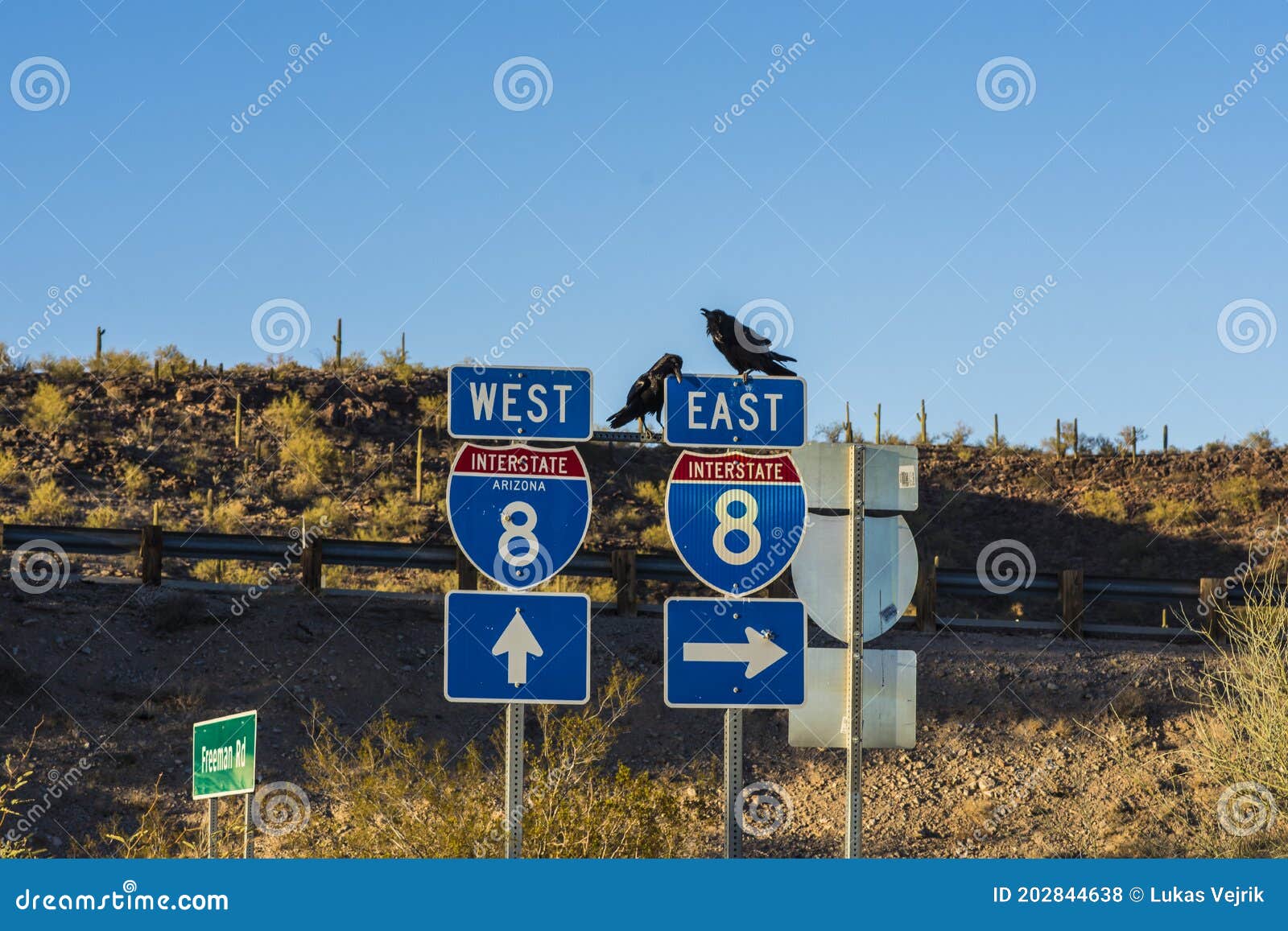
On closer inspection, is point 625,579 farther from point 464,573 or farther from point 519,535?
point 519,535

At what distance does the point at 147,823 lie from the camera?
55.7 feet

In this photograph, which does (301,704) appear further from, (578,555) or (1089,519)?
(1089,519)

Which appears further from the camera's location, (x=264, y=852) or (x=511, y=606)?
(x=264, y=852)

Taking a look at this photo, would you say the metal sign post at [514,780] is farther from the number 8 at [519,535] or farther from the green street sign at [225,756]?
the green street sign at [225,756]

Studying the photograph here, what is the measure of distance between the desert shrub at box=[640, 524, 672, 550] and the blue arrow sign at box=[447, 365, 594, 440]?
21.8m

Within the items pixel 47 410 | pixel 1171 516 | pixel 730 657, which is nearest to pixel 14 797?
pixel 730 657

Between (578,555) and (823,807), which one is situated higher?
(578,555)

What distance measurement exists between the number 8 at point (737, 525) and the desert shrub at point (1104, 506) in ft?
99.1

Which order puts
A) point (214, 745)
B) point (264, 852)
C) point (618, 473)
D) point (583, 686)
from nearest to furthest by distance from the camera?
point (583, 686), point (214, 745), point (264, 852), point (618, 473)

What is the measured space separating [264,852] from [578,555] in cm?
861

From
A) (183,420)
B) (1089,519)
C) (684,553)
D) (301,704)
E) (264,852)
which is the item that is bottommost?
(264,852)

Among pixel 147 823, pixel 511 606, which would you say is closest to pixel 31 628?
pixel 147 823
